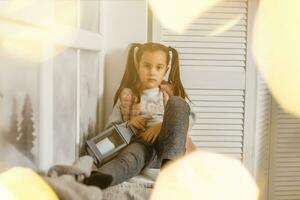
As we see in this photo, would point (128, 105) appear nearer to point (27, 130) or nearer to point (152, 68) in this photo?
point (152, 68)

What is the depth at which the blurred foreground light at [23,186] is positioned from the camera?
2.46 ft

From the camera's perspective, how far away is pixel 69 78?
1.19m

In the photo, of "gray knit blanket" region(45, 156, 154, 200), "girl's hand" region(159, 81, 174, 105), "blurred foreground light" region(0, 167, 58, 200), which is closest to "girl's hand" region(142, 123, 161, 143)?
"girl's hand" region(159, 81, 174, 105)

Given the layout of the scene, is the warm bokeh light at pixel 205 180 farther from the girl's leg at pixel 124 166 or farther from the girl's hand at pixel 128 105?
the girl's hand at pixel 128 105

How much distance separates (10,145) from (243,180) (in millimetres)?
1214

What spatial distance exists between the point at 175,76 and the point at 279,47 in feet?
1.71

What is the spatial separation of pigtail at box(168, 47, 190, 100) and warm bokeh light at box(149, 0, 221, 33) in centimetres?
14

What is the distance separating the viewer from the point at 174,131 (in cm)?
138

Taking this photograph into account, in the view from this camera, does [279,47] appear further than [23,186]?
Yes

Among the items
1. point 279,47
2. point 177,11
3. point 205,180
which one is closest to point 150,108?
point 205,180

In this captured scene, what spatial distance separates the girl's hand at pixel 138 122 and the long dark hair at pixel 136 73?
9 cm

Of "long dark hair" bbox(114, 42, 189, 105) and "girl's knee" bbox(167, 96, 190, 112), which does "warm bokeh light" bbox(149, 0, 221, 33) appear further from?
"girl's knee" bbox(167, 96, 190, 112)

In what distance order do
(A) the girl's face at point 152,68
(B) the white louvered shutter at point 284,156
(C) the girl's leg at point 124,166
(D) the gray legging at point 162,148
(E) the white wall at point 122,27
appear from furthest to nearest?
(B) the white louvered shutter at point 284,156 → (E) the white wall at point 122,27 → (A) the girl's face at point 152,68 → (D) the gray legging at point 162,148 → (C) the girl's leg at point 124,166

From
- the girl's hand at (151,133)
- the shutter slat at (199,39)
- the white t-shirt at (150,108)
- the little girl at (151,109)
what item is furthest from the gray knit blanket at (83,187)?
the shutter slat at (199,39)
